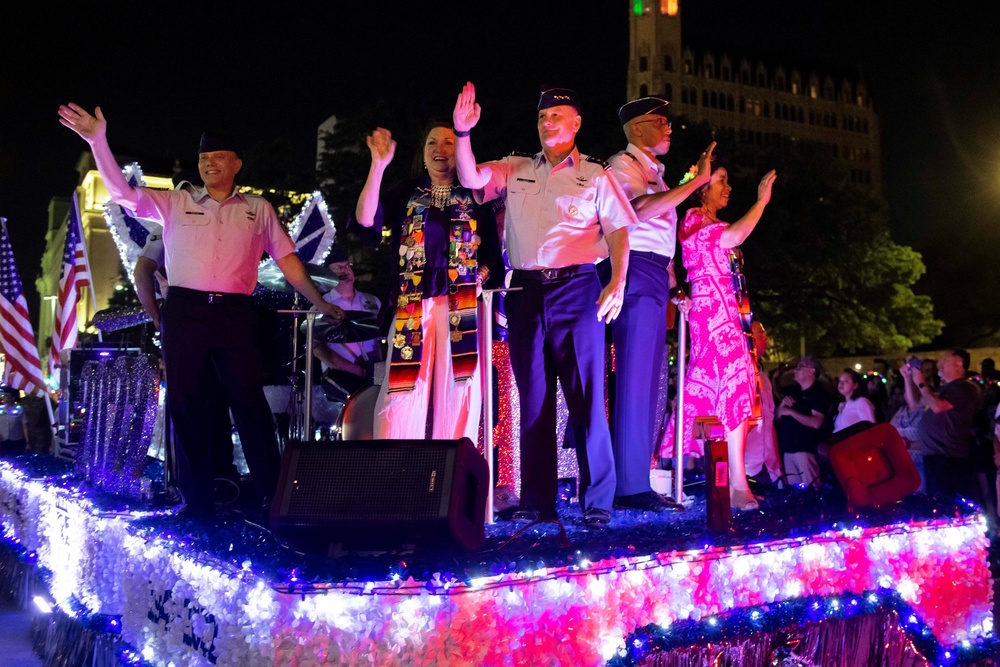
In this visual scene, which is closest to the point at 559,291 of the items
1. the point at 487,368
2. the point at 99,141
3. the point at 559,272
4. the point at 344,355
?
the point at 559,272

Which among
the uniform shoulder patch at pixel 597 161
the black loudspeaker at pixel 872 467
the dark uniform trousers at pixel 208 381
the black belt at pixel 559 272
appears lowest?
the black loudspeaker at pixel 872 467

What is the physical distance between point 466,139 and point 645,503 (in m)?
1.91

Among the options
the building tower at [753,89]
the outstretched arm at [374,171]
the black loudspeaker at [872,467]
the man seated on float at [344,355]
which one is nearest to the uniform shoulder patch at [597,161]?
the outstretched arm at [374,171]

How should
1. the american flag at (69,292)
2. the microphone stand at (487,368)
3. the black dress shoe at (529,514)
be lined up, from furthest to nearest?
the american flag at (69,292) < the microphone stand at (487,368) < the black dress shoe at (529,514)

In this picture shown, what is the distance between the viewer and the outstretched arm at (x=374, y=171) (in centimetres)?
421

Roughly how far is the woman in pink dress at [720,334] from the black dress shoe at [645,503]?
0.40 metres

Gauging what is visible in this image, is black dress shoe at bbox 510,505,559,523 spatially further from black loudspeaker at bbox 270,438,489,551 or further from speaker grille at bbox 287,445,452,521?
speaker grille at bbox 287,445,452,521

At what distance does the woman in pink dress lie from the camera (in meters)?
4.75

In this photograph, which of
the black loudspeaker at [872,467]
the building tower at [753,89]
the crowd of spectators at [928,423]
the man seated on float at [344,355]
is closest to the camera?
the black loudspeaker at [872,467]

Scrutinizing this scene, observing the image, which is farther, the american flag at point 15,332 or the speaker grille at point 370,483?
the american flag at point 15,332

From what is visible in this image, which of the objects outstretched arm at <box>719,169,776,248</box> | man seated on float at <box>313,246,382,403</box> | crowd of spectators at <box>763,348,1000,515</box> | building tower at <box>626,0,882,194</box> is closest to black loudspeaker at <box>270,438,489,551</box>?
outstretched arm at <box>719,169,776,248</box>

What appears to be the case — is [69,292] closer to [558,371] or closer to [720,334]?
[558,371]

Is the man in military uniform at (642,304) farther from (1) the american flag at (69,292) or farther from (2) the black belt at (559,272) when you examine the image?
(1) the american flag at (69,292)

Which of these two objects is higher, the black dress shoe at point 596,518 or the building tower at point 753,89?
the building tower at point 753,89
